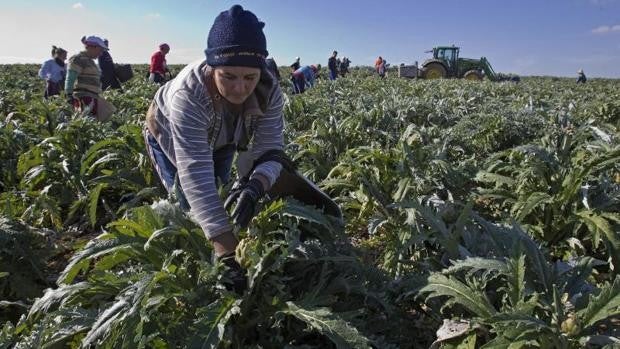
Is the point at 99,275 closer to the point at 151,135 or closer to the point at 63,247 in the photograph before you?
the point at 151,135

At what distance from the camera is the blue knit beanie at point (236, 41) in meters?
2.25

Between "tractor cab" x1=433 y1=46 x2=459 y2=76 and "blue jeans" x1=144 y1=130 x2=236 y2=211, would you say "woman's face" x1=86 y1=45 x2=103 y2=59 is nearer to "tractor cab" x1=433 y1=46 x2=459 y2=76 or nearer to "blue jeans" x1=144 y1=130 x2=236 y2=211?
"blue jeans" x1=144 y1=130 x2=236 y2=211

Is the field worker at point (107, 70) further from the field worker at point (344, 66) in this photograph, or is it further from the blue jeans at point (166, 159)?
the field worker at point (344, 66)

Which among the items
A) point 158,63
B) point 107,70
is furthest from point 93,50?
point 158,63

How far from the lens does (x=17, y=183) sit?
197 inches

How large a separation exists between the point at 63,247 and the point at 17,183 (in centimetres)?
172

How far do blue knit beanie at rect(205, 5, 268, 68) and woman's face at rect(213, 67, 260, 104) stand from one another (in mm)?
30

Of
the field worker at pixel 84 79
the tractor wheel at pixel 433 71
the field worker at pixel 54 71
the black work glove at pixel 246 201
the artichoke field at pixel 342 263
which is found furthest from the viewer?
the tractor wheel at pixel 433 71

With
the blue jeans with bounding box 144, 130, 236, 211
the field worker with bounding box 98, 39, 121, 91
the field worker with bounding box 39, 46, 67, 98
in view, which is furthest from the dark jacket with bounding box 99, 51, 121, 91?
the blue jeans with bounding box 144, 130, 236, 211

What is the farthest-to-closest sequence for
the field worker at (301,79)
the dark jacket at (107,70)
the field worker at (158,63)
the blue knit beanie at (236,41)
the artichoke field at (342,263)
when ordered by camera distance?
1. the field worker at (301,79)
2. the field worker at (158,63)
3. the dark jacket at (107,70)
4. the blue knit beanie at (236,41)
5. the artichoke field at (342,263)

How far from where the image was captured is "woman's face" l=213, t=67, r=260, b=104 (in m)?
2.29

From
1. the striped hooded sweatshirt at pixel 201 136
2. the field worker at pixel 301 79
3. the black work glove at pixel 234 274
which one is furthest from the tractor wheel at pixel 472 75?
the black work glove at pixel 234 274

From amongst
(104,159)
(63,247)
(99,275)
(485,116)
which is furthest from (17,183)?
(485,116)

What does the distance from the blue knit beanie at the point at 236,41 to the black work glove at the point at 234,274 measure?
0.90 meters
